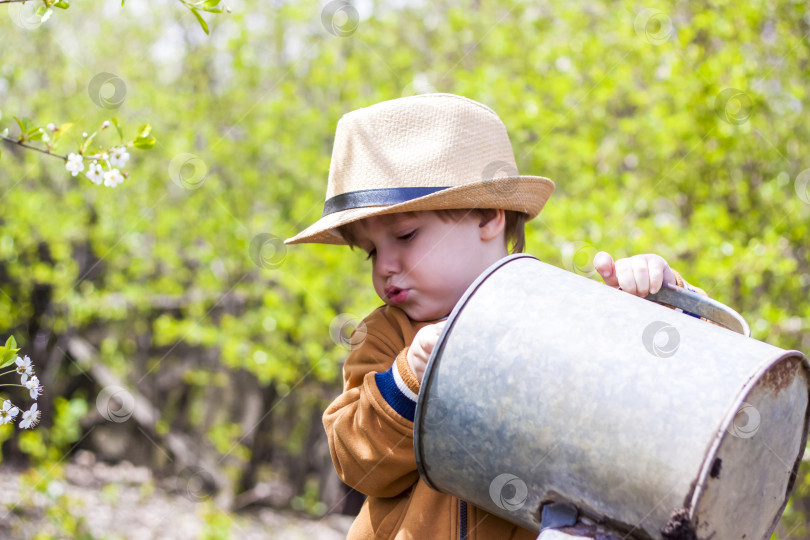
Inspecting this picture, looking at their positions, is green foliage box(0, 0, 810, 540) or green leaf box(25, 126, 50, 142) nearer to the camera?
green leaf box(25, 126, 50, 142)

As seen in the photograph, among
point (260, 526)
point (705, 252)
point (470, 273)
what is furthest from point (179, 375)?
point (470, 273)

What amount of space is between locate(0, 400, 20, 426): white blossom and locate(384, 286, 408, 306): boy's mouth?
2.22 ft

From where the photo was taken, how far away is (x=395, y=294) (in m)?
1.51

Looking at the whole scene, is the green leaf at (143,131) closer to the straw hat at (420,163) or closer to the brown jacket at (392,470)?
the straw hat at (420,163)

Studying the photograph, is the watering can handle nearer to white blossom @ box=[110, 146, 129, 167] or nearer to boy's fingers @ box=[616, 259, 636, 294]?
boy's fingers @ box=[616, 259, 636, 294]

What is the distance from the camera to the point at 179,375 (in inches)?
273

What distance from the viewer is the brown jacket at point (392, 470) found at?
1274 mm

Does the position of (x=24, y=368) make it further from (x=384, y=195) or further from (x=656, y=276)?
(x=656, y=276)

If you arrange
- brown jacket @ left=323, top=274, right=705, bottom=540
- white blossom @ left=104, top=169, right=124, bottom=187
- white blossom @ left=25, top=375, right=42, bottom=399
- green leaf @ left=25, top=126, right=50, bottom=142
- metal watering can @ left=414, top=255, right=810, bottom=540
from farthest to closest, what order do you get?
1. white blossom @ left=104, top=169, right=124, bottom=187
2. green leaf @ left=25, top=126, right=50, bottom=142
3. brown jacket @ left=323, top=274, right=705, bottom=540
4. white blossom @ left=25, top=375, right=42, bottom=399
5. metal watering can @ left=414, top=255, right=810, bottom=540

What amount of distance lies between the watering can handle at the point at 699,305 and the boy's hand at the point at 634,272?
30 mm

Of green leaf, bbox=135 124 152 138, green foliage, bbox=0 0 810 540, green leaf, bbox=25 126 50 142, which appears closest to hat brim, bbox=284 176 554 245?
green leaf, bbox=135 124 152 138

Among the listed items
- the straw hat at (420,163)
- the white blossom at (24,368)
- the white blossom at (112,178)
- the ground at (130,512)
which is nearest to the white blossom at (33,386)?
the white blossom at (24,368)

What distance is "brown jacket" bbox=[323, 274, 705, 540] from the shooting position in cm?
127

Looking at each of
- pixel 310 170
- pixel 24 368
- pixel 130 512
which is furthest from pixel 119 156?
pixel 130 512
